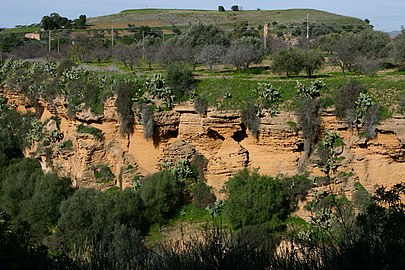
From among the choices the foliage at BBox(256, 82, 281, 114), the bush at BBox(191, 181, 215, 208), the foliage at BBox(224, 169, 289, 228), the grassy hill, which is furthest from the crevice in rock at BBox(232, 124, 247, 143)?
the grassy hill

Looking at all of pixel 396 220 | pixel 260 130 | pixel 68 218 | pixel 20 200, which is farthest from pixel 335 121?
pixel 20 200

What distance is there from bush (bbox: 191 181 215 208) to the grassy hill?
43.2 m

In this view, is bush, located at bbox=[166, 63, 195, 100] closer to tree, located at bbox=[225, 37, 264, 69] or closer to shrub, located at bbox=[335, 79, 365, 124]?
shrub, located at bbox=[335, 79, 365, 124]

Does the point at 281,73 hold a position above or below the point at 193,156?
above

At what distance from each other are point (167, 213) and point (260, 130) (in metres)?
3.95

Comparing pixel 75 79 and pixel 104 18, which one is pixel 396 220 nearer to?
pixel 75 79

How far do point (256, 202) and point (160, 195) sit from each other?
10.0 ft

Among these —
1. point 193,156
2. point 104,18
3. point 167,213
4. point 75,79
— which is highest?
point 104,18

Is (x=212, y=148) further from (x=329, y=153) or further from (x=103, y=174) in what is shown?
(x=103, y=174)

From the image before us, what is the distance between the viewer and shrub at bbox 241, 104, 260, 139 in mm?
16500

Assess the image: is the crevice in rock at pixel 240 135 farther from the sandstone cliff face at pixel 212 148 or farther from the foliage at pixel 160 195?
the foliage at pixel 160 195

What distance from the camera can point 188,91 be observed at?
1795cm

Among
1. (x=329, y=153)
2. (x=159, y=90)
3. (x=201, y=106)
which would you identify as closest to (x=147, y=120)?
(x=159, y=90)

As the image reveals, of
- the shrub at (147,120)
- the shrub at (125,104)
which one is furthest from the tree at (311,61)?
the shrub at (125,104)
